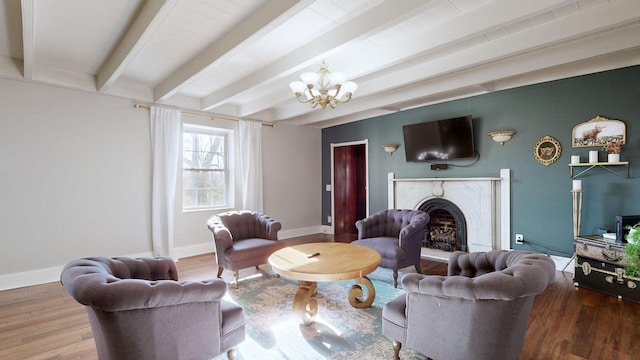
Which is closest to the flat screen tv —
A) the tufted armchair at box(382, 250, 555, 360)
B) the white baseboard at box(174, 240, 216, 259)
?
the tufted armchair at box(382, 250, 555, 360)

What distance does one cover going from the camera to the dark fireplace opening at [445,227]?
463 centimetres

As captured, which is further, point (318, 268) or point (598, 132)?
point (598, 132)

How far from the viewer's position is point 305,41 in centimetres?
290

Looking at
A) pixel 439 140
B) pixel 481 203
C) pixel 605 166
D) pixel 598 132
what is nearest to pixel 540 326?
pixel 481 203

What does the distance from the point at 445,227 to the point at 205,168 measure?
4.37 meters

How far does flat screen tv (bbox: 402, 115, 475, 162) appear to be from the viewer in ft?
14.7

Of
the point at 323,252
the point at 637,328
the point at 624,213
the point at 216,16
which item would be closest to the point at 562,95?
the point at 624,213

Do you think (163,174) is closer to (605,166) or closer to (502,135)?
(502,135)

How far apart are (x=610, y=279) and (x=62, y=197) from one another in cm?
654

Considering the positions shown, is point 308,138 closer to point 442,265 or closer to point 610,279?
point 442,265

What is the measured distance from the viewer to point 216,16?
97.9 inches

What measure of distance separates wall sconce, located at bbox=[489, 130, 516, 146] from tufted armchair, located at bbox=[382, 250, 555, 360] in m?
2.85

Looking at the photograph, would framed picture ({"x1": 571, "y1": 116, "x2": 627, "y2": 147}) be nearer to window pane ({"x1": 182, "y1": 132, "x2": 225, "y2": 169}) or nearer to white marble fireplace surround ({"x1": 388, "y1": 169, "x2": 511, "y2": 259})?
white marble fireplace surround ({"x1": 388, "y1": 169, "x2": 511, "y2": 259})

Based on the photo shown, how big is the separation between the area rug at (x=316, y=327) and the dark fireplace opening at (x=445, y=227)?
1853 millimetres
